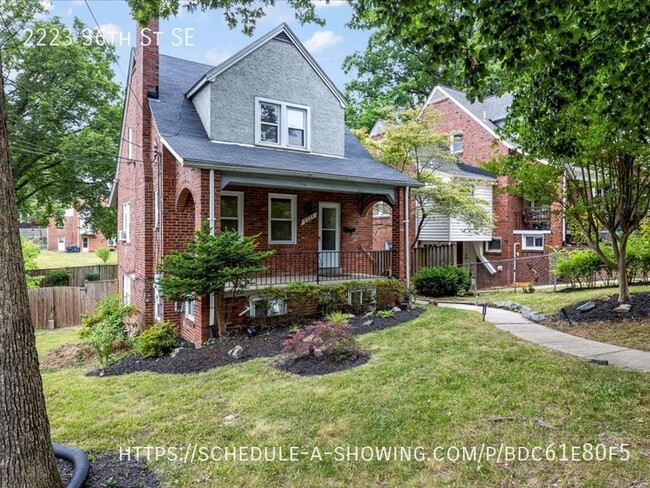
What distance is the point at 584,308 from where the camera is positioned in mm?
8672

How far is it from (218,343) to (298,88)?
7.62 metres

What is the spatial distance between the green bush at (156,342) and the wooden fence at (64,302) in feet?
28.1

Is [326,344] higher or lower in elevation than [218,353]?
higher

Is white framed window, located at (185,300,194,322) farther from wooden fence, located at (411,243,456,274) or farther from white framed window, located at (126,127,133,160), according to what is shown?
wooden fence, located at (411,243,456,274)

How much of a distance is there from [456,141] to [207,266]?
16.8 meters

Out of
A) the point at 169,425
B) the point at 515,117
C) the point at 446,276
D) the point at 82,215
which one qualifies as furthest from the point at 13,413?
the point at 82,215

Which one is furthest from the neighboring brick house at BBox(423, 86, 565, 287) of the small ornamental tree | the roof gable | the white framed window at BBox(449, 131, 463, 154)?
the small ornamental tree

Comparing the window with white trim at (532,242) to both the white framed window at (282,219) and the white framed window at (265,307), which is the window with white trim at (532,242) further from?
the white framed window at (265,307)

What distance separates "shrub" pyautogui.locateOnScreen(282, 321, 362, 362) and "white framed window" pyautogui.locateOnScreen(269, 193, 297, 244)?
212 inches

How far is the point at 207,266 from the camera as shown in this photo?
26.2 ft

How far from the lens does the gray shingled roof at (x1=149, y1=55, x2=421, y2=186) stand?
9.09 metres

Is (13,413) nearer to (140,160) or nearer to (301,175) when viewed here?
(301,175)

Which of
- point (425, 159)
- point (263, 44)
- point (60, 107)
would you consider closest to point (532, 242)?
point (425, 159)

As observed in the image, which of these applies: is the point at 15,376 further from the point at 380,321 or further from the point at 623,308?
the point at 623,308
